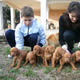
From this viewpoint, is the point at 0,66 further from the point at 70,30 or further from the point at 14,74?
the point at 70,30

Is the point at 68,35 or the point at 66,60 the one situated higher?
the point at 68,35

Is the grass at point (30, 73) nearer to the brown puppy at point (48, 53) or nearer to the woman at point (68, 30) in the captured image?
the brown puppy at point (48, 53)

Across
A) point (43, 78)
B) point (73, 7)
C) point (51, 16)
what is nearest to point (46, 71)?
point (43, 78)

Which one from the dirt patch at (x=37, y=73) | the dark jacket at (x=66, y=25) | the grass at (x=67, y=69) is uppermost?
the dark jacket at (x=66, y=25)

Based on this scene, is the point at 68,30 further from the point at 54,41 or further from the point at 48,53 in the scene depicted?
the point at 54,41

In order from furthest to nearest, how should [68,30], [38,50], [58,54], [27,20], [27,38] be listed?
[27,38] < [68,30] < [27,20] < [38,50] < [58,54]

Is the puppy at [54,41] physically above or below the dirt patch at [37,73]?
above

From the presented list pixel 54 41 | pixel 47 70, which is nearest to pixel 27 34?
pixel 47 70

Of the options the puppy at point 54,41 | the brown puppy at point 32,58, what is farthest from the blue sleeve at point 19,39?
the puppy at point 54,41

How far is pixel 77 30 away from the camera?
2.66 meters

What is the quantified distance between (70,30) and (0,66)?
1239 millimetres

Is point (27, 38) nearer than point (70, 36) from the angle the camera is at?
No

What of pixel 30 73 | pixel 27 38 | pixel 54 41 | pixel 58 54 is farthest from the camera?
pixel 54 41

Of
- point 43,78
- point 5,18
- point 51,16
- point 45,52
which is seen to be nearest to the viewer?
point 43,78
